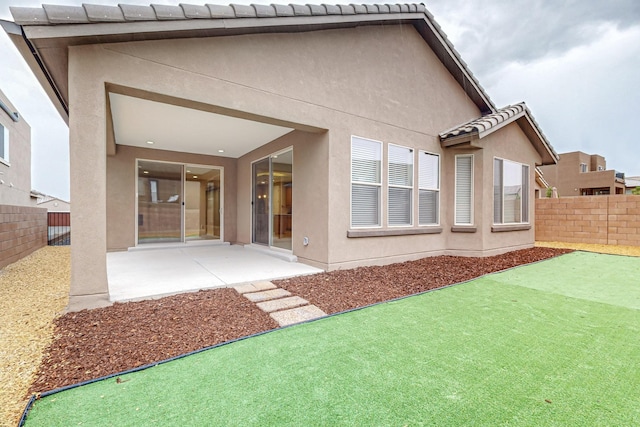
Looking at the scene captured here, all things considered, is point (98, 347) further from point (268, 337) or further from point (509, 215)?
point (509, 215)

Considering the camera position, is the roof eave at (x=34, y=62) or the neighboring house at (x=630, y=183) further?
the neighboring house at (x=630, y=183)

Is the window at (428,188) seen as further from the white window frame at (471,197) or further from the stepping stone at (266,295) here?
the stepping stone at (266,295)

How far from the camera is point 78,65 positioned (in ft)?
11.2

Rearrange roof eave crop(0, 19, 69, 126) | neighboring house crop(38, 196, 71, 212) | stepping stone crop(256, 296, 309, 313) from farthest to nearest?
neighboring house crop(38, 196, 71, 212) → stepping stone crop(256, 296, 309, 313) → roof eave crop(0, 19, 69, 126)

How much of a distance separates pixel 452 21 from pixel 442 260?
47.1ft

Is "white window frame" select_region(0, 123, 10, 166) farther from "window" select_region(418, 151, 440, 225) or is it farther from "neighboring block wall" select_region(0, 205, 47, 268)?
"window" select_region(418, 151, 440, 225)

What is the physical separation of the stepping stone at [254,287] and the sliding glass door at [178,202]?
5.47 metres

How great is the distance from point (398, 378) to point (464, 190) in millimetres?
6582

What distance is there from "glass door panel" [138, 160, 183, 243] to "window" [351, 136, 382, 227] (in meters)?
6.12

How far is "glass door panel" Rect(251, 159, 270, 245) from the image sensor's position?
7.90 metres

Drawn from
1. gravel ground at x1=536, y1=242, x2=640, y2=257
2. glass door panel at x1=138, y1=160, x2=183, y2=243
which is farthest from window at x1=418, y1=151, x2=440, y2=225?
glass door panel at x1=138, y1=160, x2=183, y2=243

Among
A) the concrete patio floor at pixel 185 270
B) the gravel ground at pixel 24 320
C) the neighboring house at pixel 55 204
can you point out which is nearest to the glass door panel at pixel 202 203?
the concrete patio floor at pixel 185 270

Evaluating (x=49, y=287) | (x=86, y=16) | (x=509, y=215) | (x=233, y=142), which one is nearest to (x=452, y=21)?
(x=509, y=215)

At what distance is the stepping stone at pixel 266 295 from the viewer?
13.2 ft
